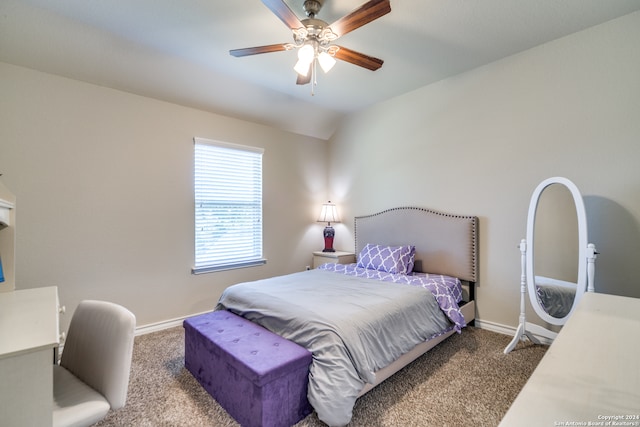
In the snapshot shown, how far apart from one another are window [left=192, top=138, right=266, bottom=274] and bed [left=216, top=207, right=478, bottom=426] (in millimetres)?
1041

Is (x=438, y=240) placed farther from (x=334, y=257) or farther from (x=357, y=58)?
(x=357, y=58)

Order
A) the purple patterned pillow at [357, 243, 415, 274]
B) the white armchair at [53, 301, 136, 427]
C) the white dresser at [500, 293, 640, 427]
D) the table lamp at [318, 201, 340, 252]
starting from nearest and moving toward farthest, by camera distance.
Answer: the white dresser at [500, 293, 640, 427]
the white armchair at [53, 301, 136, 427]
the purple patterned pillow at [357, 243, 415, 274]
the table lamp at [318, 201, 340, 252]

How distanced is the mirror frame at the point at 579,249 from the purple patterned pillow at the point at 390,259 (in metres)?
1.13

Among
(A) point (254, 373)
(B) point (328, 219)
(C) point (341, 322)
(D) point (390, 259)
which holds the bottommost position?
(A) point (254, 373)

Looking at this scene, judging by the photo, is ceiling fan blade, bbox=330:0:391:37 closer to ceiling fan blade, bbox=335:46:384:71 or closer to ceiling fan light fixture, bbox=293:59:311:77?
ceiling fan blade, bbox=335:46:384:71

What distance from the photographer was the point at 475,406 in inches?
72.4

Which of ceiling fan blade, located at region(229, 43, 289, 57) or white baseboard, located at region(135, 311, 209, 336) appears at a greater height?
ceiling fan blade, located at region(229, 43, 289, 57)

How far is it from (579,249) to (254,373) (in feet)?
8.42

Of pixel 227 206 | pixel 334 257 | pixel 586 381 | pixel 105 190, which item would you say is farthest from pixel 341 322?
pixel 105 190

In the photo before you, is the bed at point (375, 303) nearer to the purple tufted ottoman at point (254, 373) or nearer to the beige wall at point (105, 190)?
the purple tufted ottoman at point (254, 373)

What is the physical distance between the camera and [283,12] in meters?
1.70

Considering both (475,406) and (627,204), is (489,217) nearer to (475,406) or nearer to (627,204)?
(627,204)

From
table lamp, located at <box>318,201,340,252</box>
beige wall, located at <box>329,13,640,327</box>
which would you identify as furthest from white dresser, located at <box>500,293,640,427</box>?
table lamp, located at <box>318,201,340,252</box>

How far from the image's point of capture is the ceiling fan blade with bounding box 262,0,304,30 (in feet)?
5.30
